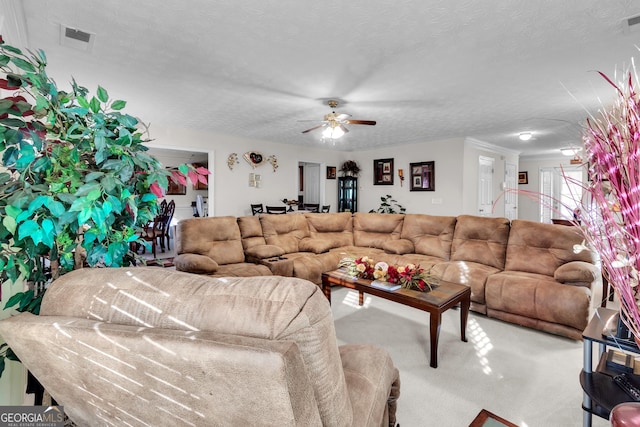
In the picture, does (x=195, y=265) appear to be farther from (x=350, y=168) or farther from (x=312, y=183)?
(x=312, y=183)

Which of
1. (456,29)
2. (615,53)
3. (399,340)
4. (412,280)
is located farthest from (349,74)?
(399,340)

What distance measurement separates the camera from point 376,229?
187 inches

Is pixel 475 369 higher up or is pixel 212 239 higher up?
pixel 212 239

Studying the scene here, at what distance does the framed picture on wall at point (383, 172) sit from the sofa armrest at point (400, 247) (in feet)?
10.1

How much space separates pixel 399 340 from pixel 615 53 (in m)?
2.96

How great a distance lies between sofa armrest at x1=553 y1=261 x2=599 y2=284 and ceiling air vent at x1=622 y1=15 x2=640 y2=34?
1.87 m

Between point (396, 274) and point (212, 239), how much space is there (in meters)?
2.24

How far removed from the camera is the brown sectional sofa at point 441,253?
2736 mm

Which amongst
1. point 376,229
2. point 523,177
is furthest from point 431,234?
point 523,177

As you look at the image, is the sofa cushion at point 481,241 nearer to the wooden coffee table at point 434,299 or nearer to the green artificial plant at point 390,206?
the wooden coffee table at point 434,299

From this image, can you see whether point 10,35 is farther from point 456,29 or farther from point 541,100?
point 541,100

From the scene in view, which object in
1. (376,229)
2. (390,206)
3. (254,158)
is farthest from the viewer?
(390,206)

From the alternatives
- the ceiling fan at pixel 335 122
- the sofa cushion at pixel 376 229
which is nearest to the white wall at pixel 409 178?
the sofa cushion at pixel 376 229

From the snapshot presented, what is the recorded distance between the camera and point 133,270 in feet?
2.87
